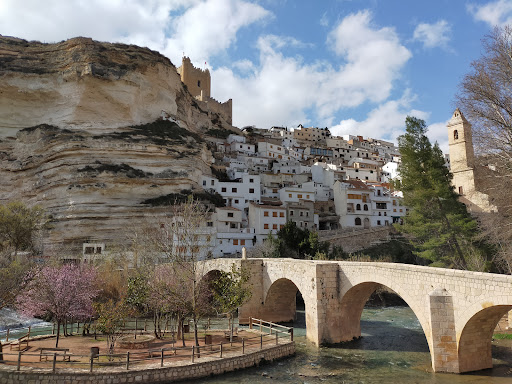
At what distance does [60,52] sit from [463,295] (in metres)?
55.2

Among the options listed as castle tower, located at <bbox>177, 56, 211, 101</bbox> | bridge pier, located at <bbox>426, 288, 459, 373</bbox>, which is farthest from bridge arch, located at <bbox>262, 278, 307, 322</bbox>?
castle tower, located at <bbox>177, 56, 211, 101</bbox>

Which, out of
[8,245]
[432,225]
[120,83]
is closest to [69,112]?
[120,83]

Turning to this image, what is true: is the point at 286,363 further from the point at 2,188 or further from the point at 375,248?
the point at 2,188

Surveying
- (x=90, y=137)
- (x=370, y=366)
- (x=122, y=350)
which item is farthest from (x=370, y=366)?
(x=90, y=137)

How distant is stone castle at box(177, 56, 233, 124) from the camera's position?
271 ft

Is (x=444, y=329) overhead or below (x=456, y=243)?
below

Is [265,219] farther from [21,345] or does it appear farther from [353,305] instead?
[21,345]

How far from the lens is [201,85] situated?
85.6 meters

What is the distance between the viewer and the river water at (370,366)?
1297cm

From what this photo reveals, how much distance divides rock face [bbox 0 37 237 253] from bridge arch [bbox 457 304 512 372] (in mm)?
32635

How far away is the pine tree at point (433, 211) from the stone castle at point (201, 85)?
6126 centimetres

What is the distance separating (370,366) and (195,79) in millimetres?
79269

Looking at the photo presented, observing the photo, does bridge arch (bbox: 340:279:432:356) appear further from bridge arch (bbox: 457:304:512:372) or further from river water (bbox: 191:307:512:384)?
bridge arch (bbox: 457:304:512:372)

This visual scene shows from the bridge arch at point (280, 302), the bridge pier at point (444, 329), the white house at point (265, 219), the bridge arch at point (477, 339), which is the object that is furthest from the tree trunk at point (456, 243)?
the white house at point (265, 219)
